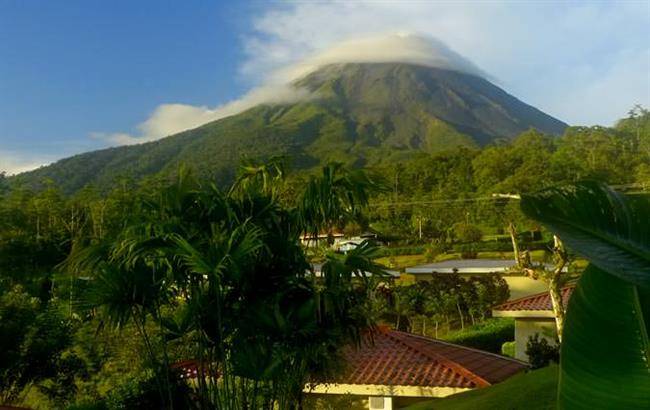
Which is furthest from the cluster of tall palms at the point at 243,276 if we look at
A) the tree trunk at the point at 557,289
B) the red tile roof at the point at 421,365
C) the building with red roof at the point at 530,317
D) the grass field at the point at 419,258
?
the grass field at the point at 419,258

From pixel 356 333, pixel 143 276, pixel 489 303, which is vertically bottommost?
pixel 489 303

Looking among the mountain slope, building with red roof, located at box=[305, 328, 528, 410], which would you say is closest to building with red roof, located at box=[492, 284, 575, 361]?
building with red roof, located at box=[305, 328, 528, 410]

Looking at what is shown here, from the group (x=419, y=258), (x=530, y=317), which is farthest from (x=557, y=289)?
(x=419, y=258)

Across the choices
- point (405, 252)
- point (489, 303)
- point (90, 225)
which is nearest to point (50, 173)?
point (90, 225)

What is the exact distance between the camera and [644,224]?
158 centimetres

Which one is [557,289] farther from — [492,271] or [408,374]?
[492,271]

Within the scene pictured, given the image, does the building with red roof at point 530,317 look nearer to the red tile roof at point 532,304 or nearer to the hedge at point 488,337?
the red tile roof at point 532,304

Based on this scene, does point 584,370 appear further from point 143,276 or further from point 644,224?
point 143,276

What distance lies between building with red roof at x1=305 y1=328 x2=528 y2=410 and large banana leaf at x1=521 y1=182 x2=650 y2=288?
339 inches

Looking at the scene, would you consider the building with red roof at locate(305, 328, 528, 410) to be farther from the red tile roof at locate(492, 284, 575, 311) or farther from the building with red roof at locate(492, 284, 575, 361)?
the red tile roof at locate(492, 284, 575, 311)

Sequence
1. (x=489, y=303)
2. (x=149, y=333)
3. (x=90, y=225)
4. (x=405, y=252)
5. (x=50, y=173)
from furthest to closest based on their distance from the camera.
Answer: (x=50, y=173) < (x=405, y=252) < (x=90, y=225) < (x=489, y=303) < (x=149, y=333)

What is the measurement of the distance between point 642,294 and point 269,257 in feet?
15.4

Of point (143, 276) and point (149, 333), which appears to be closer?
point (143, 276)

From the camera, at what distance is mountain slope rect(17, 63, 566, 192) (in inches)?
4538
